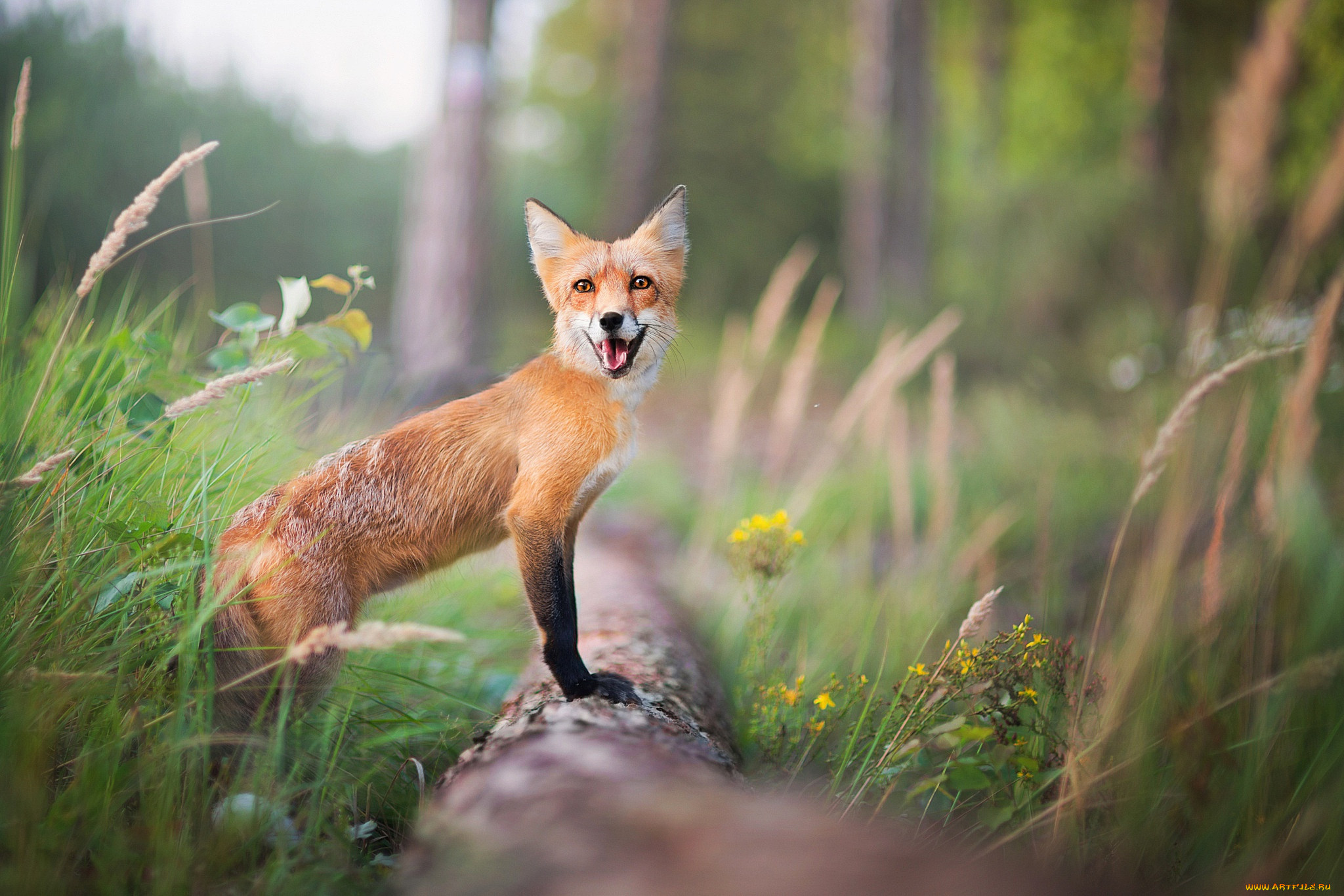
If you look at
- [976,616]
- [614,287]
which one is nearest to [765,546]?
[976,616]

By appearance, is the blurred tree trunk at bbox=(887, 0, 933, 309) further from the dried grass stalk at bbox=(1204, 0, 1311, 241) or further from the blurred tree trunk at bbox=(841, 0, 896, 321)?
the dried grass stalk at bbox=(1204, 0, 1311, 241)

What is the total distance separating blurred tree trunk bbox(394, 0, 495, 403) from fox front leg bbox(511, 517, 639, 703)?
5.26 m

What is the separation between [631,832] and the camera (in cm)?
134

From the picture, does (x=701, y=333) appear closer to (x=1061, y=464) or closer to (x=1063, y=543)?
(x=1061, y=464)

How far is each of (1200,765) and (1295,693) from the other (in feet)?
1.86

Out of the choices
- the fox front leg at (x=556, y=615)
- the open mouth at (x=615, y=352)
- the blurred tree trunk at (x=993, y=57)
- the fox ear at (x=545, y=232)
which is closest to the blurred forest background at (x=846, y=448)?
the fox front leg at (x=556, y=615)

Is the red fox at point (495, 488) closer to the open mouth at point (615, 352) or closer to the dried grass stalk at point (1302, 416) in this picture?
the open mouth at point (615, 352)

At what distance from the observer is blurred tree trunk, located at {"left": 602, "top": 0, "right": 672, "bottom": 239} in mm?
11625

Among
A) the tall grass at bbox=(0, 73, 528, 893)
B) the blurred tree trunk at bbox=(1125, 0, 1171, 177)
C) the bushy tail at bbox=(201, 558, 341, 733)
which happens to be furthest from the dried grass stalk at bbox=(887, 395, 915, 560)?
the blurred tree trunk at bbox=(1125, 0, 1171, 177)

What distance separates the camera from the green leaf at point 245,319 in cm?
270

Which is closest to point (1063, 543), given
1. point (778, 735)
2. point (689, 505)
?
point (689, 505)

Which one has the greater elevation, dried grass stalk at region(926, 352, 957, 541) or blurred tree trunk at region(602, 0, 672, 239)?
blurred tree trunk at region(602, 0, 672, 239)

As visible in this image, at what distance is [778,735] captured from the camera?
2535 millimetres

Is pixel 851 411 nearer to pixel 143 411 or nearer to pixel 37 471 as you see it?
pixel 143 411
